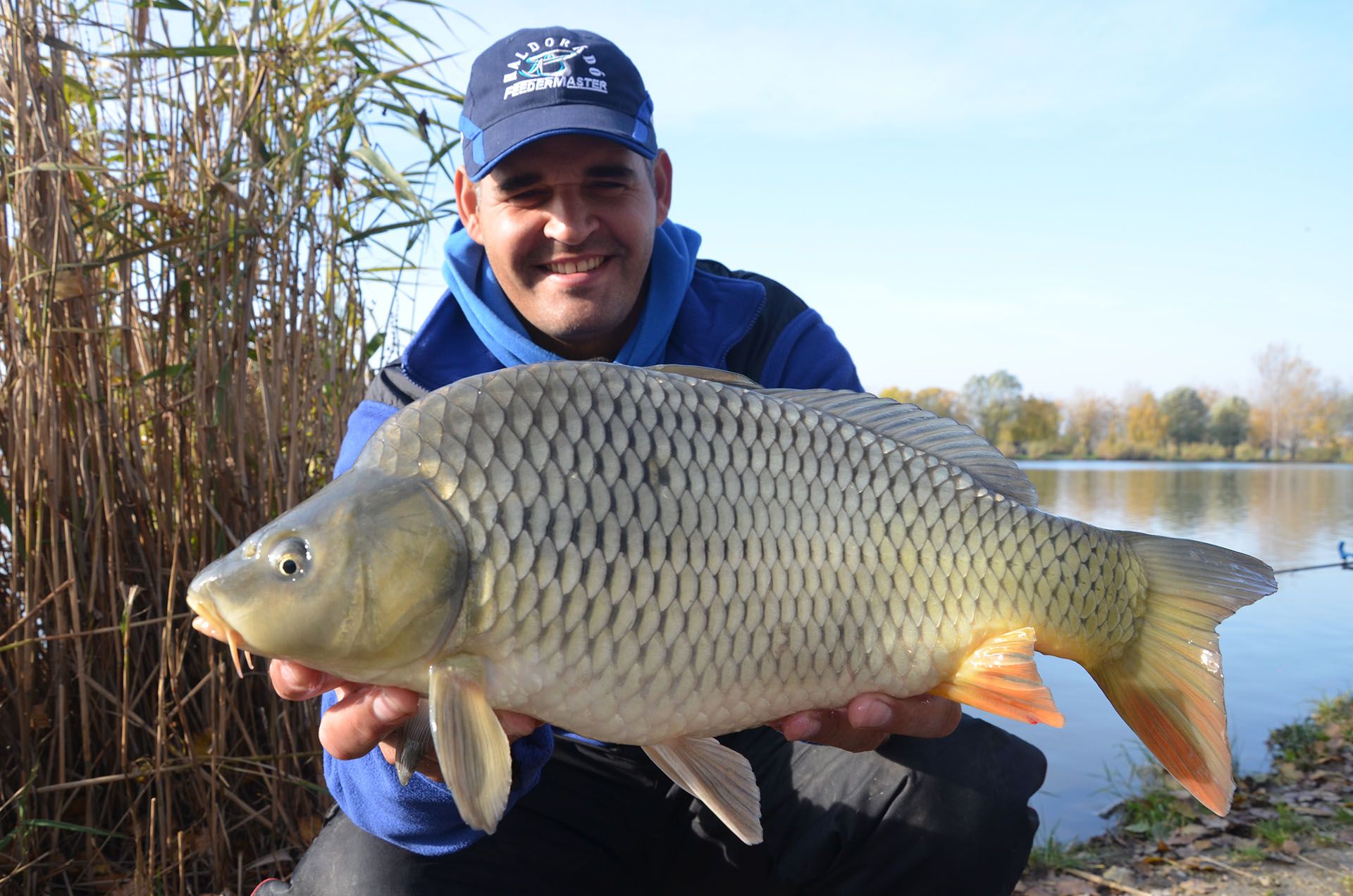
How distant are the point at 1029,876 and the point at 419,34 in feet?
6.89

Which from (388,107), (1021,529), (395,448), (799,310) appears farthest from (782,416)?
(388,107)

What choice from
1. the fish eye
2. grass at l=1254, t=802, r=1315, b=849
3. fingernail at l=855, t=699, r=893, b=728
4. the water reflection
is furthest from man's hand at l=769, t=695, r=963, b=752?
the water reflection

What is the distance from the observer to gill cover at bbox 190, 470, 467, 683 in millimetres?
924

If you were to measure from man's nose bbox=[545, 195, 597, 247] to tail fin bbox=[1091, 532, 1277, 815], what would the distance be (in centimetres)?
89

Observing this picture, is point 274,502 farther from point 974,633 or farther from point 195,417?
point 974,633

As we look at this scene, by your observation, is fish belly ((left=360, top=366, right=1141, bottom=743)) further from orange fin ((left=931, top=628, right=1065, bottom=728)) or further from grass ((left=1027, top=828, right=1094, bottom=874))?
grass ((left=1027, top=828, right=1094, bottom=874))

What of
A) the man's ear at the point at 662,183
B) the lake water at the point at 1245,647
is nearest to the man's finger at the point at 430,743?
the man's ear at the point at 662,183

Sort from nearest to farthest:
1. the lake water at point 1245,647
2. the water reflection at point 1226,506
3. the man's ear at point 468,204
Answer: the man's ear at point 468,204 < the lake water at point 1245,647 < the water reflection at point 1226,506

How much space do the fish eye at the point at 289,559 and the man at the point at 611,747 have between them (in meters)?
0.40

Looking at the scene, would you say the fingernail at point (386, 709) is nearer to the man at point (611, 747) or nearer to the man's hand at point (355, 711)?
the man's hand at point (355, 711)

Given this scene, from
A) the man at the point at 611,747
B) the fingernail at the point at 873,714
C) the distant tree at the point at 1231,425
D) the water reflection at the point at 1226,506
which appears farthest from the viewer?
the distant tree at the point at 1231,425

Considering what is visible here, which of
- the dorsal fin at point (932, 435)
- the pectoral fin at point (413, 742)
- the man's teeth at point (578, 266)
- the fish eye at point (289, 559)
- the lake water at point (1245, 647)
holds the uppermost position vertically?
the man's teeth at point (578, 266)

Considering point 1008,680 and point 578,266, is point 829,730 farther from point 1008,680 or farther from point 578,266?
point 578,266

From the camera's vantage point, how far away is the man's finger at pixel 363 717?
3.43ft
